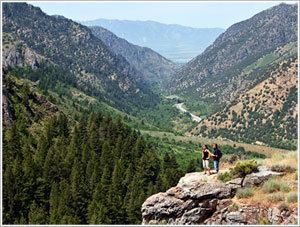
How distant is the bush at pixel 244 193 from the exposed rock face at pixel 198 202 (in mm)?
715

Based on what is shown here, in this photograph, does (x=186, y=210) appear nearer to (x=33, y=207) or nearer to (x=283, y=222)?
(x=283, y=222)

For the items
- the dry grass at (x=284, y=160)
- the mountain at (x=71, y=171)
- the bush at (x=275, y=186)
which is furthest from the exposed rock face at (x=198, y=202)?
the mountain at (x=71, y=171)

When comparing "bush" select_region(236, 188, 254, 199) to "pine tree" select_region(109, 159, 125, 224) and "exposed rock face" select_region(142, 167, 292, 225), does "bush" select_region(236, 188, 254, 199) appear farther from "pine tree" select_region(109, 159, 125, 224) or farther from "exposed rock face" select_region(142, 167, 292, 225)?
"pine tree" select_region(109, 159, 125, 224)

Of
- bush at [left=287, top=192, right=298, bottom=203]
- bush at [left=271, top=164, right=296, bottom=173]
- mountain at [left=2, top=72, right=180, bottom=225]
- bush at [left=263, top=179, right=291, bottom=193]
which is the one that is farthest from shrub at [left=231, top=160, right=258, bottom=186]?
mountain at [left=2, top=72, right=180, bottom=225]

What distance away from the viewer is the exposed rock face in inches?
1367

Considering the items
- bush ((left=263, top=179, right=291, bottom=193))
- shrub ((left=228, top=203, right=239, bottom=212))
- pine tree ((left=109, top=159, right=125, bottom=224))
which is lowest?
pine tree ((left=109, top=159, right=125, bottom=224))

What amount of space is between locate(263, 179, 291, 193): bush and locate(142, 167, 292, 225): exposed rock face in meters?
1.17

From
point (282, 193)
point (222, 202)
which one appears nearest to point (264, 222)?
point (282, 193)

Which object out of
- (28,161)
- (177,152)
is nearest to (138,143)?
(28,161)

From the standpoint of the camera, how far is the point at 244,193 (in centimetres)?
3403

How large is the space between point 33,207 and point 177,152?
10766 centimetres

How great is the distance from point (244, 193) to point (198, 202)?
3394mm

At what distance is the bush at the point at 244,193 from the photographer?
34.0m

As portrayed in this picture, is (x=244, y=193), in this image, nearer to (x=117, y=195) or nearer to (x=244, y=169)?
(x=244, y=169)
